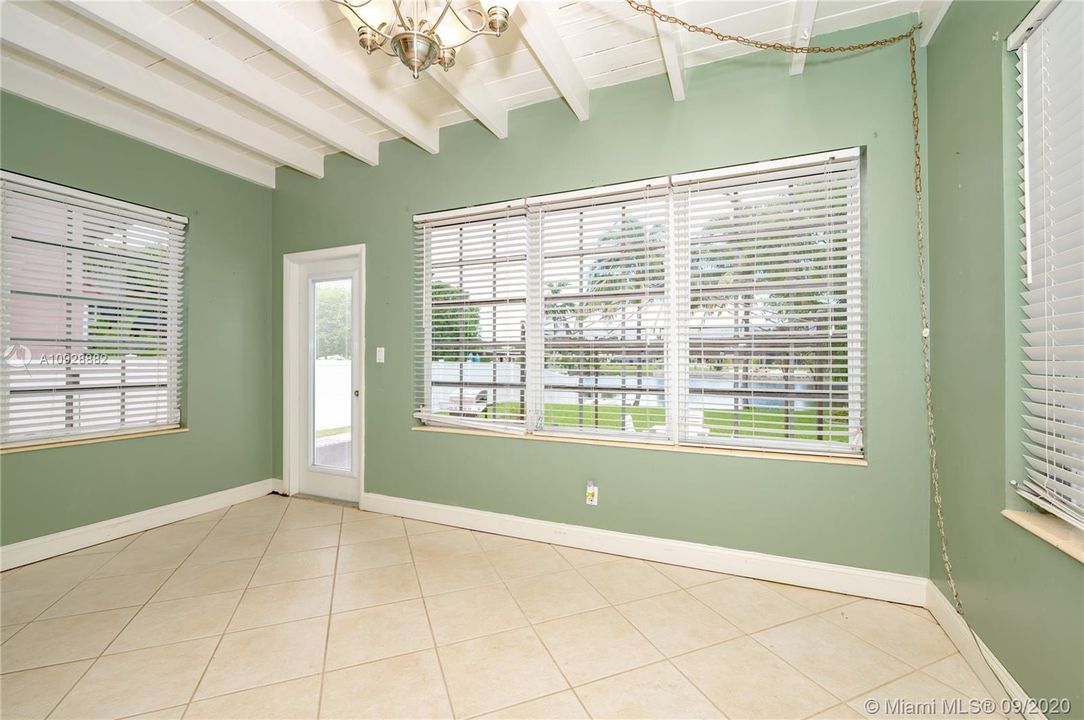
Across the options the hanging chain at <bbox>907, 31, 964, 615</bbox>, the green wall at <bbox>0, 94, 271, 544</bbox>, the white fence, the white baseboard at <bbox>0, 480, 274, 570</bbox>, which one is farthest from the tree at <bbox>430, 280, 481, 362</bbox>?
the hanging chain at <bbox>907, 31, 964, 615</bbox>

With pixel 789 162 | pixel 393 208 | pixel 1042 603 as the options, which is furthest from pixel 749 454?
pixel 393 208

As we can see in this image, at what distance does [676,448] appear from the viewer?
2.62 m

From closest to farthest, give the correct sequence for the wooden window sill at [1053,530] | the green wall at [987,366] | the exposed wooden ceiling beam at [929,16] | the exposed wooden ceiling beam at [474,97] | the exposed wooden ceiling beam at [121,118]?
the wooden window sill at [1053,530] → the green wall at [987,366] → the exposed wooden ceiling beam at [929,16] → the exposed wooden ceiling beam at [474,97] → the exposed wooden ceiling beam at [121,118]

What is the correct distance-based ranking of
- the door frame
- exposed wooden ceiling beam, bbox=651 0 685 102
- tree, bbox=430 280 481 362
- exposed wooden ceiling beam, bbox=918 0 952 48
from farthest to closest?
the door frame < tree, bbox=430 280 481 362 < exposed wooden ceiling beam, bbox=651 0 685 102 < exposed wooden ceiling beam, bbox=918 0 952 48

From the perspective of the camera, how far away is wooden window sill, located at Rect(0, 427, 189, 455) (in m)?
2.63

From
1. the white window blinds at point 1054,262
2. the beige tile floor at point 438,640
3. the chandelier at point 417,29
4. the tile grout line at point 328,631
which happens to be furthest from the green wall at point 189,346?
the white window blinds at point 1054,262

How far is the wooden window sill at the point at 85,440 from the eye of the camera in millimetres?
2629

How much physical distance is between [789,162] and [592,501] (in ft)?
7.42

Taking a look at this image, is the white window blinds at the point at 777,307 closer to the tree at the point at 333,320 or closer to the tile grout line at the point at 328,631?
the tile grout line at the point at 328,631

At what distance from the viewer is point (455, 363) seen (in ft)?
10.9

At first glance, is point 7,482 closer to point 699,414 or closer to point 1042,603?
point 699,414

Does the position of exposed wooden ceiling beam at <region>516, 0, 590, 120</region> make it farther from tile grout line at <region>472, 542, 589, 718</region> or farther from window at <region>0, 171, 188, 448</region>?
window at <region>0, 171, 188, 448</region>

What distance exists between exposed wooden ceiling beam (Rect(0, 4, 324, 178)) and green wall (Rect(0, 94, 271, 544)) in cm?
65

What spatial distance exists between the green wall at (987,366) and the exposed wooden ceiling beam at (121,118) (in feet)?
15.2
